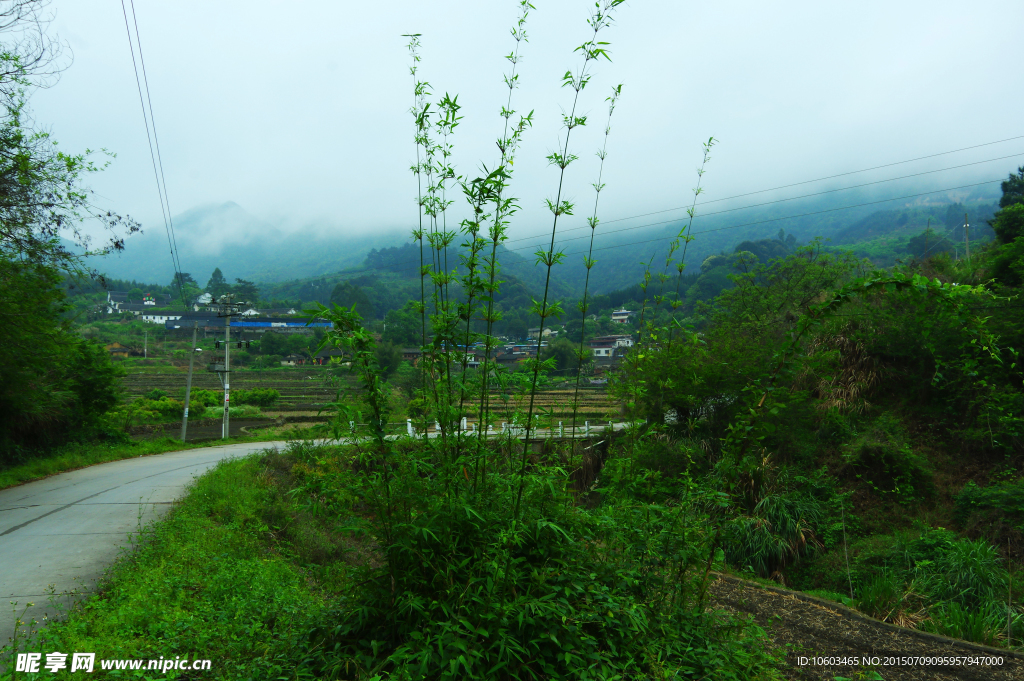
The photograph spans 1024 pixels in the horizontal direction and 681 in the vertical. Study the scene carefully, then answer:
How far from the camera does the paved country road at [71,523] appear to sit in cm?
501

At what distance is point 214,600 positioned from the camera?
4586mm

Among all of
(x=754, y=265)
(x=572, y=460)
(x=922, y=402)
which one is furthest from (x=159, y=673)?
(x=754, y=265)

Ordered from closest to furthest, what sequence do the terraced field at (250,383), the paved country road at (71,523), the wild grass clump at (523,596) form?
1. the wild grass clump at (523,596)
2. the paved country road at (71,523)
3. the terraced field at (250,383)

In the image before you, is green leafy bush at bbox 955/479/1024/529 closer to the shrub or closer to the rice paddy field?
the shrub

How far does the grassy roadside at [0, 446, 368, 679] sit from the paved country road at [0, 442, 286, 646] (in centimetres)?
37

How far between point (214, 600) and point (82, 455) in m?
13.3

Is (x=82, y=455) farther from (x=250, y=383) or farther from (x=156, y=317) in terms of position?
(x=156, y=317)

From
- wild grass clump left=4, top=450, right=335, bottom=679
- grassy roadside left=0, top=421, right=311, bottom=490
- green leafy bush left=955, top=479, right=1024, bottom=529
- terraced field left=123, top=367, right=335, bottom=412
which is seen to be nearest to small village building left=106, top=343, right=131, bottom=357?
terraced field left=123, top=367, right=335, bottom=412

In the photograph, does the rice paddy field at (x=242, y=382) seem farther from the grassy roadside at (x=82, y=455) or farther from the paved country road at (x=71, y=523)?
the paved country road at (x=71, y=523)

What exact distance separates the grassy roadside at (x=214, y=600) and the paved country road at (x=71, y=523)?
0.37m

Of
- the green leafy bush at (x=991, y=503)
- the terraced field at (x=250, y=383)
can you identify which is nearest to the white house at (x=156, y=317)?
the terraced field at (x=250, y=383)

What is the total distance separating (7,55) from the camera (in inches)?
350

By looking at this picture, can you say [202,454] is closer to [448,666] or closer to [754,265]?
[448,666]

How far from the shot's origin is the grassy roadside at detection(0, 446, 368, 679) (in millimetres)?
3418
